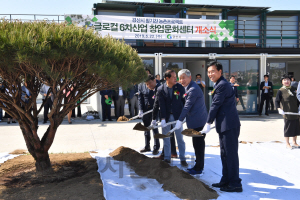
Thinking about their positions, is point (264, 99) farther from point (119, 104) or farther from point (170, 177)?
point (170, 177)

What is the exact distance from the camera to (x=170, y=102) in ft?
17.6

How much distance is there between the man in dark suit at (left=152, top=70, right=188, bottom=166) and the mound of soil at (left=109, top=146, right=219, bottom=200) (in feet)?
1.84

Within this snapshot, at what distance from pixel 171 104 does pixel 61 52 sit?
249 centimetres

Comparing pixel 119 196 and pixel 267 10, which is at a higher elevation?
pixel 267 10

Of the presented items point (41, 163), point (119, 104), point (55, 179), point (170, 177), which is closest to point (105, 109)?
point (119, 104)

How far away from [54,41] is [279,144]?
605 centimetres

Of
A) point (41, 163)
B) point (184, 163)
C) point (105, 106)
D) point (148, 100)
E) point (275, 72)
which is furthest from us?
point (275, 72)

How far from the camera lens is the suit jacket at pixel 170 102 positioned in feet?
17.3

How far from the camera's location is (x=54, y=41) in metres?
3.58

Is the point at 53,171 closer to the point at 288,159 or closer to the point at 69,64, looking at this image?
the point at 69,64

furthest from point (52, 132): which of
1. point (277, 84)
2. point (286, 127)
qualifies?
point (277, 84)

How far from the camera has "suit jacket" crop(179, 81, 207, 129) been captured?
471cm

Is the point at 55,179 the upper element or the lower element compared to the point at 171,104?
lower

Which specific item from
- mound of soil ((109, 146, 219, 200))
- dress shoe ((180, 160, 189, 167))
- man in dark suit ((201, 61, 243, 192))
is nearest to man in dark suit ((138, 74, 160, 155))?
mound of soil ((109, 146, 219, 200))
